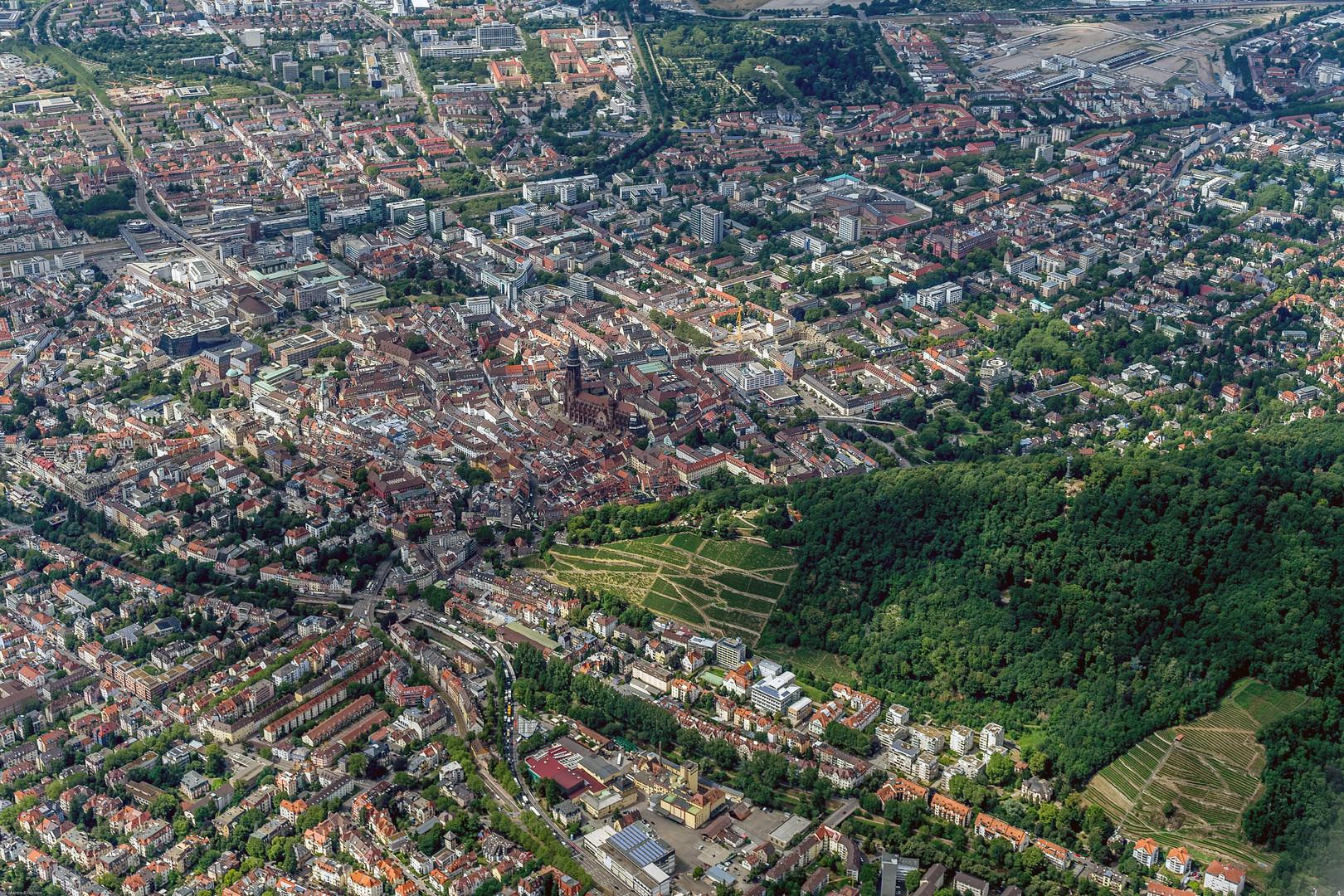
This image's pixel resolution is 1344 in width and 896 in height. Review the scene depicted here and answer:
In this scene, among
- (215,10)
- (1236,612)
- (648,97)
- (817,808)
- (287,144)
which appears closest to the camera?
(817,808)

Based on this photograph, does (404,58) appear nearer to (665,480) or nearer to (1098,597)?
(665,480)

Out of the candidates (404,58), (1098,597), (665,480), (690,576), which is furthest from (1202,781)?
(404,58)

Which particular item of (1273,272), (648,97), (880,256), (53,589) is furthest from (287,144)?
(1273,272)

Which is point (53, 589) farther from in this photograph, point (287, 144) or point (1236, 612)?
point (287, 144)

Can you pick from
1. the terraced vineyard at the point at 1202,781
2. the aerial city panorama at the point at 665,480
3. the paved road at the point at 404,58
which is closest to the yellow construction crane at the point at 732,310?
the aerial city panorama at the point at 665,480

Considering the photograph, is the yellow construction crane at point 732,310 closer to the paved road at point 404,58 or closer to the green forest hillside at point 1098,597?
the green forest hillside at point 1098,597

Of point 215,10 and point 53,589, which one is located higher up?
point 215,10

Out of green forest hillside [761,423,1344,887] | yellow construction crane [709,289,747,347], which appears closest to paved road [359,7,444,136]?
yellow construction crane [709,289,747,347]

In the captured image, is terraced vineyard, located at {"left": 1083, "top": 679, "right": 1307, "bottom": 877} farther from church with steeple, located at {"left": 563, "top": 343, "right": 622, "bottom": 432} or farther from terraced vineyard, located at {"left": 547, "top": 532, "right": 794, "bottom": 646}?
church with steeple, located at {"left": 563, "top": 343, "right": 622, "bottom": 432}
